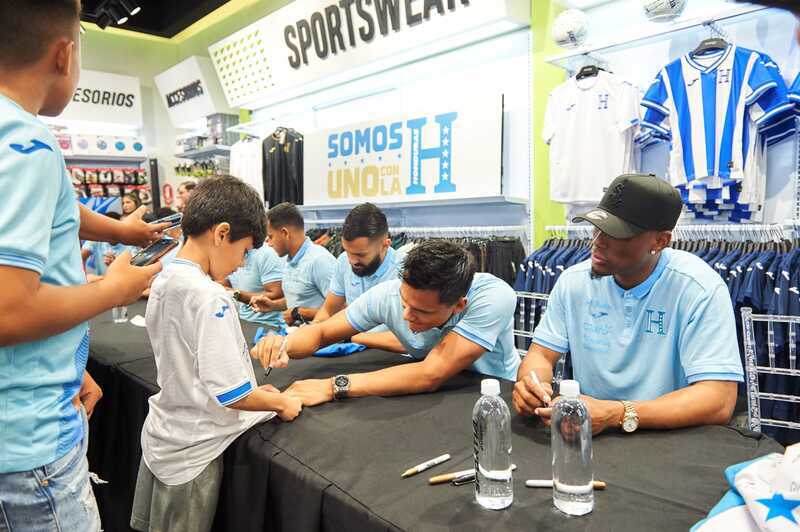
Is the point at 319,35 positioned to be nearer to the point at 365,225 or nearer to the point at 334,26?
the point at 334,26

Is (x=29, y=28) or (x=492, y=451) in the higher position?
(x=29, y=28)

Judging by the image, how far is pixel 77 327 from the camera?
3.44 feet

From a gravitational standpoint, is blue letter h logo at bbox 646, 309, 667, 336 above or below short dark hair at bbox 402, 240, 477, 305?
below

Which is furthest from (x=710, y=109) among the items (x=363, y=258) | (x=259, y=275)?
(x=259, y=275)

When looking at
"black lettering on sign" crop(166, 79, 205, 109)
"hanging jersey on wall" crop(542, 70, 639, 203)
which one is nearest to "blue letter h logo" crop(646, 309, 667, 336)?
"hanging jersey on wall" crop(542, 70, 639, 203)

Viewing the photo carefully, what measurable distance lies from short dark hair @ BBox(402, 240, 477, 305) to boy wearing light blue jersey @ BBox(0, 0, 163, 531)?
88 cm

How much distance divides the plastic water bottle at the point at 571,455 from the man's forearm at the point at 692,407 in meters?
0.37

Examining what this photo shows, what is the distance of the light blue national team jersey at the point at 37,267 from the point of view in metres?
0.85

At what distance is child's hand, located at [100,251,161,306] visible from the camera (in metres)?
1.04

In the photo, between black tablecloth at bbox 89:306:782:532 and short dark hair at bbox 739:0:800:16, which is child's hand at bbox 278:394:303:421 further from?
short dark hair at bbox 739:0:800:16

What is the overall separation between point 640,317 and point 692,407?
394mm

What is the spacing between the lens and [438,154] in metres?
4.64

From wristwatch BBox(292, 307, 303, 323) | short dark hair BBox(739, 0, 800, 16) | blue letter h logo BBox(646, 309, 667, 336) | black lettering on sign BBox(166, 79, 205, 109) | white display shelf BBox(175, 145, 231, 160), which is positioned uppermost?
black lettering on sign BBox(166, 79, 205, 109)

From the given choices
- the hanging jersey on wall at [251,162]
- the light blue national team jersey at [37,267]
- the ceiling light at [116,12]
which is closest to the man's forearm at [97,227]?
the light blue national team jersey at [37,267]
